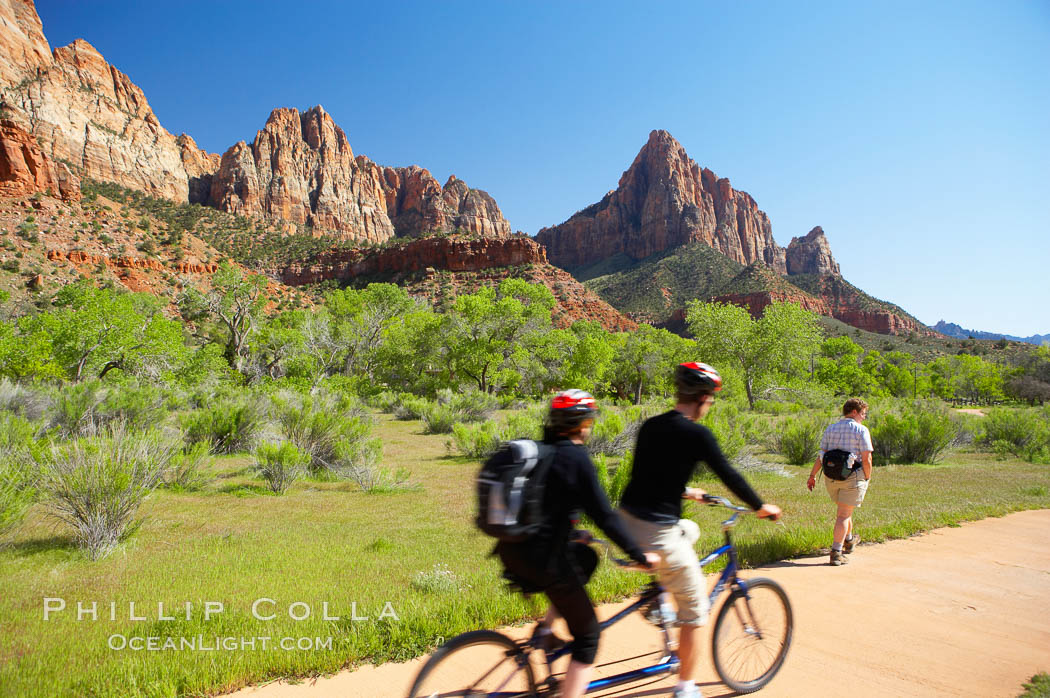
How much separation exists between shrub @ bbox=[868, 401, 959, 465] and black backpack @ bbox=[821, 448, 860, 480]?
1044cm

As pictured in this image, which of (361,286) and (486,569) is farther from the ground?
(361,286)

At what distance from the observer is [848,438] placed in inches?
223

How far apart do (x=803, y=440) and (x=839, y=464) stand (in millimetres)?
9457

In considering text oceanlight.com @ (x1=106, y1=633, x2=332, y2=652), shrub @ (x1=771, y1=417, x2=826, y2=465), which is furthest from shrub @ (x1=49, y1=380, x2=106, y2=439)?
shrub @ (x1=771, y1=417, x2=826, y2=465)

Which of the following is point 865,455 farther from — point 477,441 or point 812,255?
point 812,255

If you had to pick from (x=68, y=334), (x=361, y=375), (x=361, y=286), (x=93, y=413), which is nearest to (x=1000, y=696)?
(x=93, y=413)

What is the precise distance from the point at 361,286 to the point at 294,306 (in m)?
24.1

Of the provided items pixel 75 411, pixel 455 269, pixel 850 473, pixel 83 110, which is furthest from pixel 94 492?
pixel 83 110

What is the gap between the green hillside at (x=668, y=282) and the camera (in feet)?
312

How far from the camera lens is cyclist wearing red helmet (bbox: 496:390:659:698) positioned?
2182mm

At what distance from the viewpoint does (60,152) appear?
77625mm

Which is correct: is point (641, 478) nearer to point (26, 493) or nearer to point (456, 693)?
point (456, 693)

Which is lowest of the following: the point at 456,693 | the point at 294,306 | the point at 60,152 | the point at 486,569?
the point at 486,569

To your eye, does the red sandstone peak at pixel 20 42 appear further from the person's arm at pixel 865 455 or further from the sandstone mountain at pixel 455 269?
the person's arm at pixel 865 455
